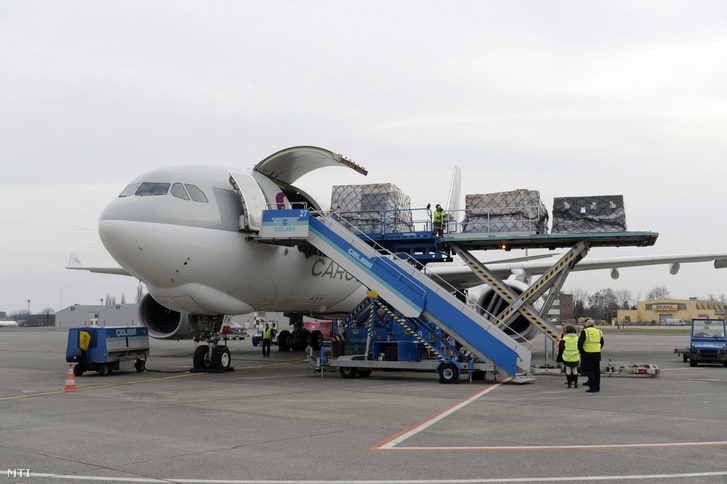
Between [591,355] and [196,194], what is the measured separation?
8.59m

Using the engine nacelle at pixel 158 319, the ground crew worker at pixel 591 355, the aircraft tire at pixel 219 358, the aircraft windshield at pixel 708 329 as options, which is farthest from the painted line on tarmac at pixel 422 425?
the aircraft windshield at pixel 708 329

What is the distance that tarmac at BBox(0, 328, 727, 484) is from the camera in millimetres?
6027

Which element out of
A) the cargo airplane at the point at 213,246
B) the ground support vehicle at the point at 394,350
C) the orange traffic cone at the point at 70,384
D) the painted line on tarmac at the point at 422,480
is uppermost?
the cargo airplane at the point at 213,246

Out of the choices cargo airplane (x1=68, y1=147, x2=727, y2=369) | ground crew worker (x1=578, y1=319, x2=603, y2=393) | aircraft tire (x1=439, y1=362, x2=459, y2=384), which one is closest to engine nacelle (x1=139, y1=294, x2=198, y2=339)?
cargo airplane (x1=68, y1=147, x2=727, y2=369)

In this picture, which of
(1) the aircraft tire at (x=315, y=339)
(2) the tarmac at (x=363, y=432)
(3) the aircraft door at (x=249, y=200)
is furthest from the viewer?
(1) the aircraft tire at (x=315, y=339)

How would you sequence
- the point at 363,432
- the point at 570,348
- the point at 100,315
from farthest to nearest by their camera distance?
the point at 100,315
the point at 570,348
the point at 363,432

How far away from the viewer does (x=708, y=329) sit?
66.1 feet

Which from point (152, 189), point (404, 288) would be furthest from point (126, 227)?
point (404, 288)

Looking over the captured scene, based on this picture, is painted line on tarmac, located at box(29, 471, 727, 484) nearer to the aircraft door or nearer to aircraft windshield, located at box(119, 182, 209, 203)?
aircraft windshield, located at box(119, 182, 209, 203)

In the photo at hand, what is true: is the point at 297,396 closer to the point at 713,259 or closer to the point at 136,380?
the point at 136,380

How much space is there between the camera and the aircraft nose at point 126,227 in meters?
13.2

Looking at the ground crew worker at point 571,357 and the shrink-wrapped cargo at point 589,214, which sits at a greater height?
the shrink-wrapped cargo at point 589,214

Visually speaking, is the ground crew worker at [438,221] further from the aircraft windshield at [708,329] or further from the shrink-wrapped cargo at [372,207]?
the aircraft windshield at [708,329]

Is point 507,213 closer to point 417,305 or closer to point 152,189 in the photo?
point 417,305
